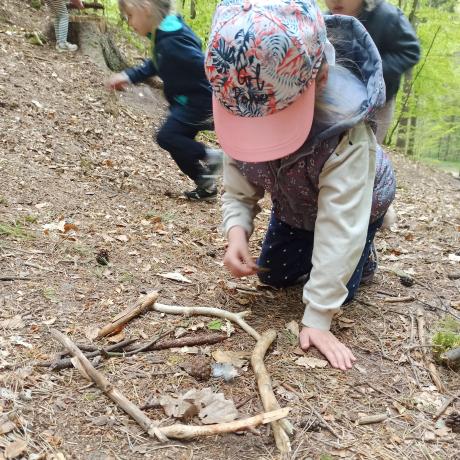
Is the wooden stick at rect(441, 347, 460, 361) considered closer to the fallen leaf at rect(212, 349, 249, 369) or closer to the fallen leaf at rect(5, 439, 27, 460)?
the fallen leaf at rect(212, 349, 249, 369)

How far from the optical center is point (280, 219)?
2668 mm

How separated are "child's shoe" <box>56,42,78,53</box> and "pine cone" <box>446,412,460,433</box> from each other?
6.95 metres

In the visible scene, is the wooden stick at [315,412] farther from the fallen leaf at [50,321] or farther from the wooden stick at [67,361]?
the fallen leaf at [50,321]

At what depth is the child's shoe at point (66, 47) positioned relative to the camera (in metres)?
7.02

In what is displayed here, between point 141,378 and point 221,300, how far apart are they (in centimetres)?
75

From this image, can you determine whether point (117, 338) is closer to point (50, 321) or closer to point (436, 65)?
point (50, 321)

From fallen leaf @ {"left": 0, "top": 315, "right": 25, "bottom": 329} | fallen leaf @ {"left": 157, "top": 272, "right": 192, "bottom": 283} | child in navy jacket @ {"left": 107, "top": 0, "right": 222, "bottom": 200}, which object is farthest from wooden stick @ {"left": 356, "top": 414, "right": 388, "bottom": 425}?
child in navy jacket @ {"left": 107, "top": 0, "right": 222, "bottom": 200}

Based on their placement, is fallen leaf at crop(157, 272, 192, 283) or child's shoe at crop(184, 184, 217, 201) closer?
fallen leaf at crop(157, 272, 192, 283)

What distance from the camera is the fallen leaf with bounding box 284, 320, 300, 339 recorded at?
219cm

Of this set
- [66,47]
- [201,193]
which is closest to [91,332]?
[201,193]

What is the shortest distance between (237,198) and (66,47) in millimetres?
5845

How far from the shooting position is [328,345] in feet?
6.81

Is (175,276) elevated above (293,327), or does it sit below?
below

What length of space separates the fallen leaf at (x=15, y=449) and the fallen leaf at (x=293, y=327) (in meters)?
1.18
